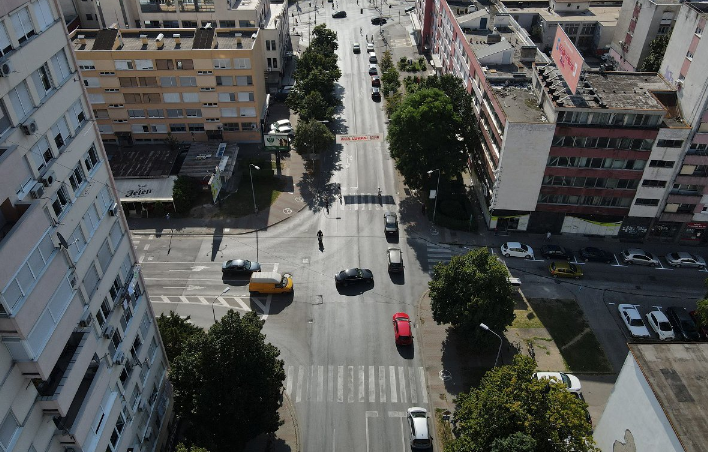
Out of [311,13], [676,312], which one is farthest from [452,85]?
[311,13]

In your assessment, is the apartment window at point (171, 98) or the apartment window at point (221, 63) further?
the apartment window at point (171, 98)

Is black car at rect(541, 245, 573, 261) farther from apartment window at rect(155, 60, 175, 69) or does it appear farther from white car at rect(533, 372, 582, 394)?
apartment window at rect(155, 60, 175, 69)

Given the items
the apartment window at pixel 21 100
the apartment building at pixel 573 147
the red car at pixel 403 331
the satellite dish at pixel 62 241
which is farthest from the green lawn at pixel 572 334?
the apartment window at pixel 21 100

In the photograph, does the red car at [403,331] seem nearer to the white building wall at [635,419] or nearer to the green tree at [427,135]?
the white building wall at [635,419]

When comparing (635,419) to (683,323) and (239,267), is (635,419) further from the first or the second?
(239,267)

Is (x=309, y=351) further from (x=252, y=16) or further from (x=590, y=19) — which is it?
(x=590, y=19)

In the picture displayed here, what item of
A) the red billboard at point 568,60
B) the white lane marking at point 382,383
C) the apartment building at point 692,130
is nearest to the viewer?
the white lane marking at point 382,383

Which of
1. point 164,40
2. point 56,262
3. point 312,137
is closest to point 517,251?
point 312,137
